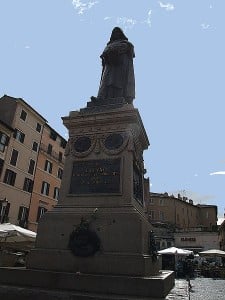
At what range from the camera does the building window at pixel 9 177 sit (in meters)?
31.8

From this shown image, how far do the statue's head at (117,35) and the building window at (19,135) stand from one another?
26298 mm

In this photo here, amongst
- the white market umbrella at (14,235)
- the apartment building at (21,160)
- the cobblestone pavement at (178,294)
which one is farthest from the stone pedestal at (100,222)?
the apartment building at (21,160)

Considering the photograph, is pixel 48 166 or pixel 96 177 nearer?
pixel 96 177

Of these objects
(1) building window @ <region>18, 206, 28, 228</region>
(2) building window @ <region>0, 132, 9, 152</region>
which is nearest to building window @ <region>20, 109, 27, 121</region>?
(2) building window @ <region>0, 132, 9, 152</region>

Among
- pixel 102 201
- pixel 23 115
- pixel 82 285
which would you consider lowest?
pixel 82 285

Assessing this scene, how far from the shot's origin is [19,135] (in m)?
35.2

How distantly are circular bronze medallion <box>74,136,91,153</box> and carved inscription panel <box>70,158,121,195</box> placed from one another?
410mm

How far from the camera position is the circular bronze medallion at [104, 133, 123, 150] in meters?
7.62

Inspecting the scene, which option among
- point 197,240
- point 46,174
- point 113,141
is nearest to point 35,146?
point 46,174

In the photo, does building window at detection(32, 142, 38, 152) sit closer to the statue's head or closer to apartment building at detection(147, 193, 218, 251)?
apartment building at detection(147, 193, 218, 251)

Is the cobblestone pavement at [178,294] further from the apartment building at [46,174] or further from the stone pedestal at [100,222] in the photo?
the apartment building at [46,174]

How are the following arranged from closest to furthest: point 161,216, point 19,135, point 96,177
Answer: point 96,177
point 19,135
point 161,216

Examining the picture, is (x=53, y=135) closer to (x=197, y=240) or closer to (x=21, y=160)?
(x=21, y=160)

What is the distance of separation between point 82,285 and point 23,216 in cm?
3057
